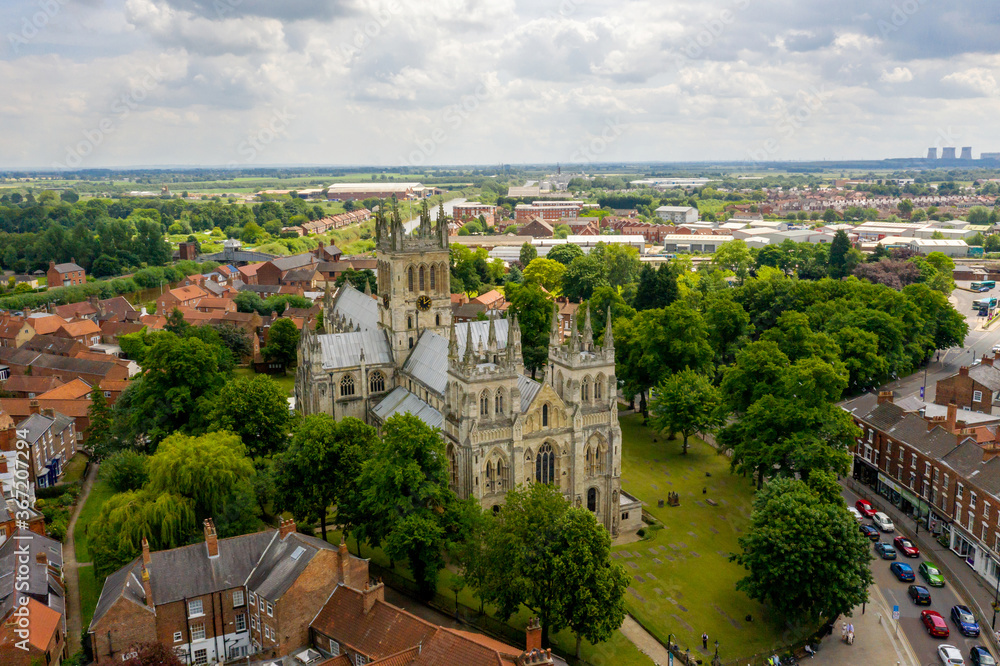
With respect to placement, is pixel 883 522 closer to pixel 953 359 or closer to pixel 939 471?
pixel 939 471

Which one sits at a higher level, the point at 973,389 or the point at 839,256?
the point at 839,256

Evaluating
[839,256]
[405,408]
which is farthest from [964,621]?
[839,256]

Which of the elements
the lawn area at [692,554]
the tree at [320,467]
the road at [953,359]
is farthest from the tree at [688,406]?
the tree at [320,467]

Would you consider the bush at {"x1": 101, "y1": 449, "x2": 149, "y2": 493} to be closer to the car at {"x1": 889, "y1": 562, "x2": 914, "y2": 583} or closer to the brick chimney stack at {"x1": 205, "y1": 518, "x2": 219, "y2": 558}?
the brick chimney stack at {"x1": 205, "y1": 518, "x2": 219, "y2": 558}

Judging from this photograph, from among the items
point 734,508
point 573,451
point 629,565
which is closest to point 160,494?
point 573,451

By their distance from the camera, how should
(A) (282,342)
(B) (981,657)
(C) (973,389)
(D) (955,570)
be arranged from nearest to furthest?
(B) (981,657), (D) (955,570), (C) (973,389), (A) (282,342)

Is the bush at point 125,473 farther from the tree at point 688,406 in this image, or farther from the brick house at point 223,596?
the tree at point 688,406

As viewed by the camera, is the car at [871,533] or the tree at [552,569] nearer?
the tree at [552,569]

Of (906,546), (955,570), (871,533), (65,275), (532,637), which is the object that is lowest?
(955,570)
